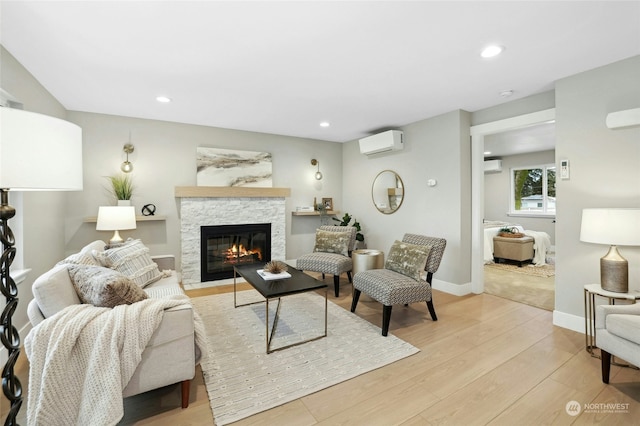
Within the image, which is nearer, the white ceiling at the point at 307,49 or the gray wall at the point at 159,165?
the white ceiling at the point at 307,49

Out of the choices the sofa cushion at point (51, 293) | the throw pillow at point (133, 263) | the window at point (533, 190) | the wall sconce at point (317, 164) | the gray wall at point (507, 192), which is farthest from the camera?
the window at point (533, 190)

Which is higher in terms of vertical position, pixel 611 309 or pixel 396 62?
pixel 396 62

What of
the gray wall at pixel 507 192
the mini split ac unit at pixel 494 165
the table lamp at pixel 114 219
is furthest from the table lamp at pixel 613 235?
the mini split ac unit at pixel 494 165

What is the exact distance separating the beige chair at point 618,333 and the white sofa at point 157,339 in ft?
8.87

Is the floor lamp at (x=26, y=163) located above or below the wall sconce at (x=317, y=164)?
below

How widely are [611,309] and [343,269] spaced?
8.31 feet

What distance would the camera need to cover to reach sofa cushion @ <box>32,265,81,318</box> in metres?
1.60

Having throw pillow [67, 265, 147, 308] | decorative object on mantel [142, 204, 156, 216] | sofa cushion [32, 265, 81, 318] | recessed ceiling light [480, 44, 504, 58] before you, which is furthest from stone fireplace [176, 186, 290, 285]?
recessed ceiling light [480, 44, 504, 58]

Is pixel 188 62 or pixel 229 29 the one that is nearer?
pixel 229 29

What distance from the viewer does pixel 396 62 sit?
8.44ft

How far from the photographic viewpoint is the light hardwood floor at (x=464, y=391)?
1.72 m

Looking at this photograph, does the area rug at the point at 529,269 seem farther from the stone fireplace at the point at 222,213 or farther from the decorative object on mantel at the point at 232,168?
the decorative object on mantel at the point at 232,168

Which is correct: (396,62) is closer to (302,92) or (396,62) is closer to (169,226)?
(302,92)

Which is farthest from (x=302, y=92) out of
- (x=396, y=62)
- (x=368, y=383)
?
(x=368, y=383)
